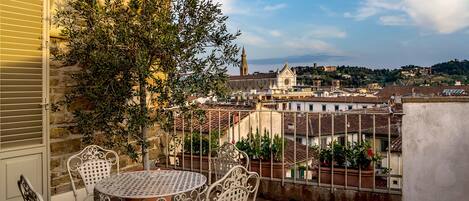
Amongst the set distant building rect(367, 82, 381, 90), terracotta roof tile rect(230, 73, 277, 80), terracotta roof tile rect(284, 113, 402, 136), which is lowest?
terracotta roof tile rect(284, 113, 402, 136)

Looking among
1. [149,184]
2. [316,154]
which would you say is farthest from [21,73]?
[316,154]

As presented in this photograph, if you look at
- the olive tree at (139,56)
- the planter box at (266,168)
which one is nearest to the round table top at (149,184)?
the olive tree at (139,56)

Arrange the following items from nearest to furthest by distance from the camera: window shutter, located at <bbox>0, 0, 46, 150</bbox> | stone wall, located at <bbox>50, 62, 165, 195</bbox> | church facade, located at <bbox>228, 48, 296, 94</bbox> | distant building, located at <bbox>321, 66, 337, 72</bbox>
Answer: window shutter, located at <bbox>0, 0, 46, 150</bbox> < stone wall, located at <bbox>50, 62, 165, 195</bbox> < church facade, located at <bbox>228, 48, 296, 94</bbox> < distant building, located at <bbox>321, 66, 337, 72</bbox>

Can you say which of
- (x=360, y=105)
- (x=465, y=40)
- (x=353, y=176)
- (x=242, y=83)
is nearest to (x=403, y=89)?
(x=360, y=105)

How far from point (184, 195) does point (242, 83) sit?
280 ft

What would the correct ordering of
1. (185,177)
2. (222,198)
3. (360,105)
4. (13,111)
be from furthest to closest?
(360,105), (13,111), (185,177), (222,198)

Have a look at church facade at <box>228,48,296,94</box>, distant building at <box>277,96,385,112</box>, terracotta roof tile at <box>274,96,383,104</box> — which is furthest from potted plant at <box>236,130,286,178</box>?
church facade at <box>228,48,296,94</box>

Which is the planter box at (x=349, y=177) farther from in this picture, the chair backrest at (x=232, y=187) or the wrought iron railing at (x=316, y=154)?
the chair backrest at (x=232, y=187)

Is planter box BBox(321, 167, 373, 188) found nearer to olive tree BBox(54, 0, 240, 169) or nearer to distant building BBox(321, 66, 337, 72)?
olive tree BBox(54, 0, 240, 169)

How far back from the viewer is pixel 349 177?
13.2 ft

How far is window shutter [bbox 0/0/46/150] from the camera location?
362 cm

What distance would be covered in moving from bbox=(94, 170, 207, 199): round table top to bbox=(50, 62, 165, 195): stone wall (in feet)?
4.67

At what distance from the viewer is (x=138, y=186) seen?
9.19 ft

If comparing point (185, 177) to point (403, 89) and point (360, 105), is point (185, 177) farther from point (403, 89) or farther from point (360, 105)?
point (403, 89)
